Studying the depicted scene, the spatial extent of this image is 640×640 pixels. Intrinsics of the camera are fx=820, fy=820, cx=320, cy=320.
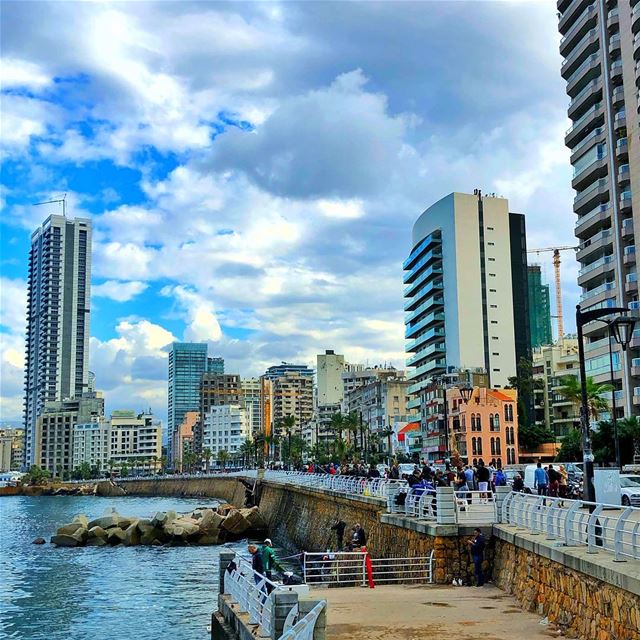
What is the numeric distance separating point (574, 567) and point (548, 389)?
11612cm

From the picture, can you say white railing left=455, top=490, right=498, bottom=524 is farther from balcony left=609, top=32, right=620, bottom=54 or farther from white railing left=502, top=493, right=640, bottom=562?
balcony left=609, top=32, right=620, bottom=54

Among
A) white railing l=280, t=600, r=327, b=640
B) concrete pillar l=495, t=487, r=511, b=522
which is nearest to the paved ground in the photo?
concrete pillar l=495, t=487, r=511, b=522

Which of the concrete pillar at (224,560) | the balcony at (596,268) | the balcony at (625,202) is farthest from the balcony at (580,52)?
the concrete pillar at (224,560)

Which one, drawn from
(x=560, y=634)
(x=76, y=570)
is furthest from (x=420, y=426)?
(x=560, y=634)

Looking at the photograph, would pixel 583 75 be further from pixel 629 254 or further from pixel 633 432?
pixel 633 432

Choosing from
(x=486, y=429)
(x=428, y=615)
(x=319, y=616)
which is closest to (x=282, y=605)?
(x=319, y=616)

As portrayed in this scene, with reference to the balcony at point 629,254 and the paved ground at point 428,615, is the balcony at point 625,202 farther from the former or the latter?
the paved ground at point 428,615

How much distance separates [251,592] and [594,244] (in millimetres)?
64382

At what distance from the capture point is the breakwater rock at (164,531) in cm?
5581

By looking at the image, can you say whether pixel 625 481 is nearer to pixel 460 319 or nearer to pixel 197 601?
pixel 197 601

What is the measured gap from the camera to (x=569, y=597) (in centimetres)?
1552

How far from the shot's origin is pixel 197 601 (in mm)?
32781

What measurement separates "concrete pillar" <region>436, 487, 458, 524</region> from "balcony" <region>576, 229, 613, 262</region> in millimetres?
54120

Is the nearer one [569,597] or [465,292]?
[569,597]
